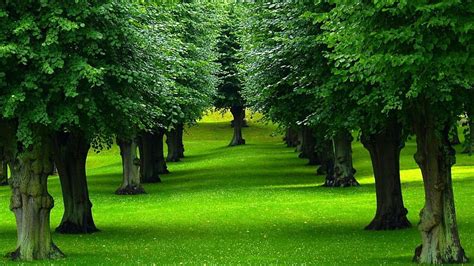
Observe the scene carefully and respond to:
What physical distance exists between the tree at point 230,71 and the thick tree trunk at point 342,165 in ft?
70.3

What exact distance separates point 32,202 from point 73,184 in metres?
9.57

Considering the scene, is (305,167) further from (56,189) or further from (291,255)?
(291,255)

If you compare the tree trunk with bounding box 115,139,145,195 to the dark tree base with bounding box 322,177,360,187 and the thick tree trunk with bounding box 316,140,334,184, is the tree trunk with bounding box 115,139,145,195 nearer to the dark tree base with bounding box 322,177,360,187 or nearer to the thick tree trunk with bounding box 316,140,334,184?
the thick tree trunk with bounding box 316,140,334,184

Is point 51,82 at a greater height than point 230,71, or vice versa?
point 230,71

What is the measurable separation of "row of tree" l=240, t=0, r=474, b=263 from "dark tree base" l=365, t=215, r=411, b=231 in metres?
0.03

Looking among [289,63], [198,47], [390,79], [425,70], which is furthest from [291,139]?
[425,70]

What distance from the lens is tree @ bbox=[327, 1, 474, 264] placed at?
16.6 meters

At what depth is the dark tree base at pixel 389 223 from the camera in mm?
30203

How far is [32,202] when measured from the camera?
78.1 ft

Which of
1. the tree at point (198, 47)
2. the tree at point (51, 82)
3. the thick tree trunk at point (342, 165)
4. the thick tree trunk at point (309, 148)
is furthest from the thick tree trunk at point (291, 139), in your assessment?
the tree at point (51, 82)

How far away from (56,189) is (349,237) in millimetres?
29769

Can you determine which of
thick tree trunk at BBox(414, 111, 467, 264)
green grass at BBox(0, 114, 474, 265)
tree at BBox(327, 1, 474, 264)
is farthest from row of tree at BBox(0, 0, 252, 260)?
thick tree trunk at BBox(414, 111, 467, 264)

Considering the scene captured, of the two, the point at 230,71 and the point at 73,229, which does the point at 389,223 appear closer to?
the point at 73,229

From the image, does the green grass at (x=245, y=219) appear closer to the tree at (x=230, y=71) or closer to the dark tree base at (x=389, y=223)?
A: the dark tree base at (x=389, y=223)
